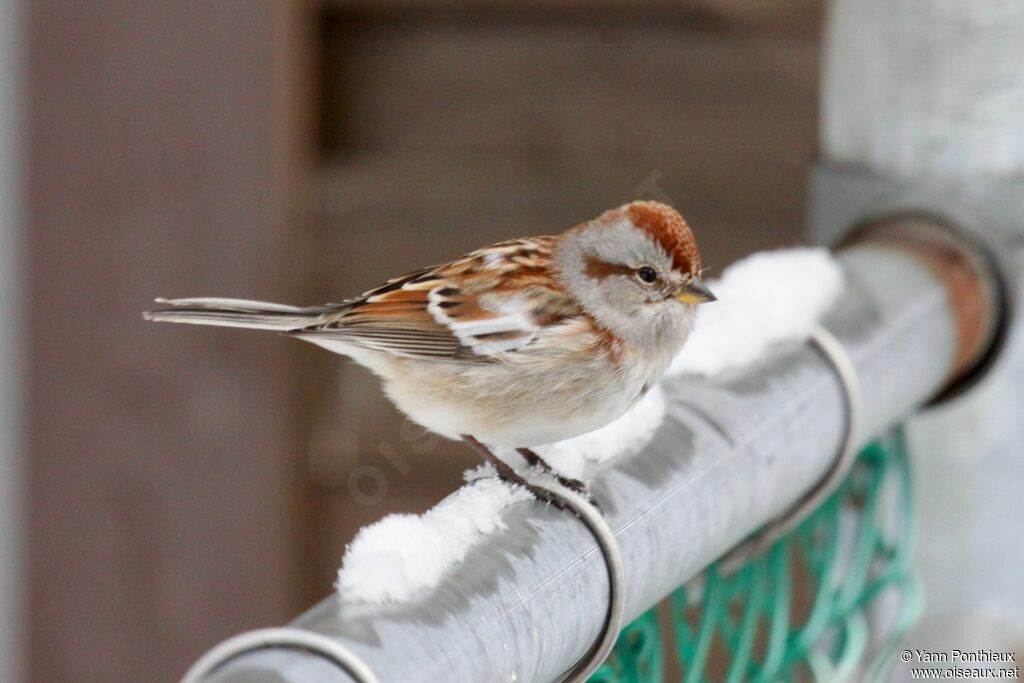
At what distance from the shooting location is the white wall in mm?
2234

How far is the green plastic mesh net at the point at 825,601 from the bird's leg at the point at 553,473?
16 centimetres

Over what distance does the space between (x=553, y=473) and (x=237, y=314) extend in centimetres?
34

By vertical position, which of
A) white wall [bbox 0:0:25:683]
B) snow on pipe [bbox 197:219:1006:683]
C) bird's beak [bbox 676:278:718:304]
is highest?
bird's beak [bbox 676:278:718:304]

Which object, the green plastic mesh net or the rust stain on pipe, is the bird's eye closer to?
the green plastic mesh net

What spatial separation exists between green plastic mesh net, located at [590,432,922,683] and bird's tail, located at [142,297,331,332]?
0.41m

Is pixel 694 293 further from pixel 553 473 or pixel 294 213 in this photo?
pixel 294 213

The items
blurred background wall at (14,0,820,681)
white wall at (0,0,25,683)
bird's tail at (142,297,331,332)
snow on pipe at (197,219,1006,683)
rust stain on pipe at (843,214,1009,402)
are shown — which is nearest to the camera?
snow on pipe at (197,219,1006,683)

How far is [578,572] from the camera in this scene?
0.85 m

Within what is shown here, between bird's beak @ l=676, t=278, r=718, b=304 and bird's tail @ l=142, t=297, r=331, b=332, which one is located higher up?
bird's beak @ l=676, t=278, r=718, b=304

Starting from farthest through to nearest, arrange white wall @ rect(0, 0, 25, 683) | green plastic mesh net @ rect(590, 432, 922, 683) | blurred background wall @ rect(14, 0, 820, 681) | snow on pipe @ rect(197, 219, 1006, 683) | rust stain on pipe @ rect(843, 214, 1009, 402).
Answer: white wall @ rect(0, 0, 25, 683) < blurred background wall @ rect(14, 0, 820, 681) < rust stain on pipe @ rect(843, 214, 1009, 402) < green plastic mesh net @ rect(590, 432, 922, 683) < snow on pipe @ rect(197, 219, 1006, 683)

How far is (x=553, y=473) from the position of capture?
104cm

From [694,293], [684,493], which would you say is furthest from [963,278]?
[684,493]

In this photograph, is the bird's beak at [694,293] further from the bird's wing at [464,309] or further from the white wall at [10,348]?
the white wall at [10,348]

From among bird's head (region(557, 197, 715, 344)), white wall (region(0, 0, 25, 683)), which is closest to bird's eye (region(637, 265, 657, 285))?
bird's head (region(557, 197, 715, 344))
